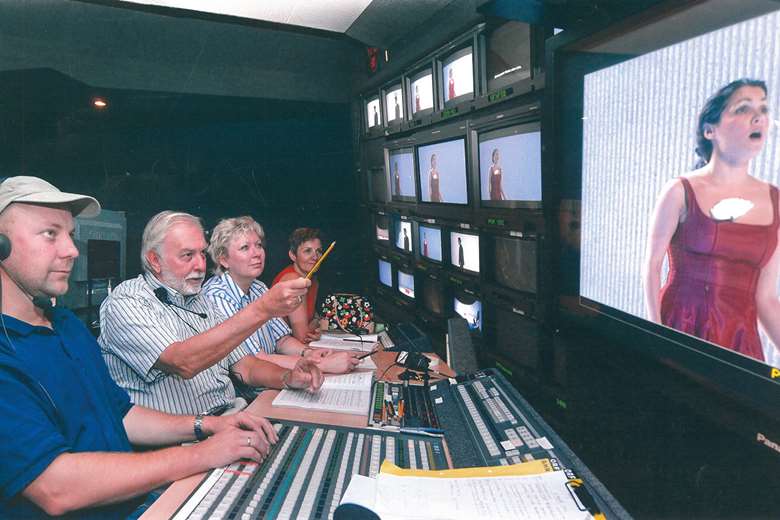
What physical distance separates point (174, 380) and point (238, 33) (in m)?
3.01

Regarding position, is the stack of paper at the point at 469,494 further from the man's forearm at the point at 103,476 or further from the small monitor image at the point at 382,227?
the small monitor image at the point at 382,227

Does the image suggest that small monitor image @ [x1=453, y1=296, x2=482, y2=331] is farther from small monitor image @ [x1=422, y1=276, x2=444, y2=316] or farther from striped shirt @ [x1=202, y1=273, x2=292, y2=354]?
striped shirt @ [x1=202, y1=273, x2=292, y2=354]

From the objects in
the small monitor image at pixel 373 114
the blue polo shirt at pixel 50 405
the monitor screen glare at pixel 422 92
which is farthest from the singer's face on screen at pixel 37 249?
the small monitor image at pixel 373 114

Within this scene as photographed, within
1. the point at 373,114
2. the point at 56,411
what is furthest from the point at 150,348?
the point at 373,114

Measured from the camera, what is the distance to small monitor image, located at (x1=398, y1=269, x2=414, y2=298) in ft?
10.2

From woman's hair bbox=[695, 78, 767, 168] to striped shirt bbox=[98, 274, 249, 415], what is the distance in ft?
5.42

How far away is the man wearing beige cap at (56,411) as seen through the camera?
0.97 metres

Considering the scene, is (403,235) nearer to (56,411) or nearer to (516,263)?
(516,263)

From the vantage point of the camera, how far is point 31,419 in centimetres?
98

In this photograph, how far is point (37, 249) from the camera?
3.92ft

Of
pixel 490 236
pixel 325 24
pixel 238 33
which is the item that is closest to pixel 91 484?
pixel 490 236

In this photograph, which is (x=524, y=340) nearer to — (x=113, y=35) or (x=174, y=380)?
(x=174, y=380)

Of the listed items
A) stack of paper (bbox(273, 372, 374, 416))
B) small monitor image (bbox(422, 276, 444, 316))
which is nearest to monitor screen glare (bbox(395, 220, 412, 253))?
small monitor image (bbox(422, 276, 444, 316))

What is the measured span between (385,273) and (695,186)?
9.00 ft
